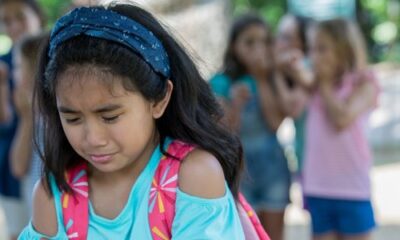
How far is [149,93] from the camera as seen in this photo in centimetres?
191

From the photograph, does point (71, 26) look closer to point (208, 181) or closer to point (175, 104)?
point (175, 104)

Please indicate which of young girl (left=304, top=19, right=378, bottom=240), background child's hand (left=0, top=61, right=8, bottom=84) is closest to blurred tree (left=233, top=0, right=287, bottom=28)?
young girl (left=304, top=19, right=378, bottom=240)

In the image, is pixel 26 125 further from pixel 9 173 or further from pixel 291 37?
pixel 291 37

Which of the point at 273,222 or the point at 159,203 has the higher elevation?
the point at 159,203

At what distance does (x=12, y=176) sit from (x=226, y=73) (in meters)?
1.25

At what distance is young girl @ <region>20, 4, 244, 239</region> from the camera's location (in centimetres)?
184

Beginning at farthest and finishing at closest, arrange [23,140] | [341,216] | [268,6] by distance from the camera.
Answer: [268,6] < [341,216] < [23,140]

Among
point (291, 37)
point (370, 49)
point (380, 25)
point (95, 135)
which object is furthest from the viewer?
point (380, 25)

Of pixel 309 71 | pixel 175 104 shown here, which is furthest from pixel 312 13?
pixel 175 104

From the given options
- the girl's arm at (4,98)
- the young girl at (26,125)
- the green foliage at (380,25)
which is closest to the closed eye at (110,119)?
the young girl at (26,125)

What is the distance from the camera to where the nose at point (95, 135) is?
5.96 feet

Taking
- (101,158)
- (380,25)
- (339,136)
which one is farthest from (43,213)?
(380,25)

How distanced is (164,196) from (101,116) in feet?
0.80

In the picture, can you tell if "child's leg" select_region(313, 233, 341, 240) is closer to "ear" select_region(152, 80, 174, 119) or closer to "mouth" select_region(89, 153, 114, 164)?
"ear" select_region(152, 80, 174, 119)
